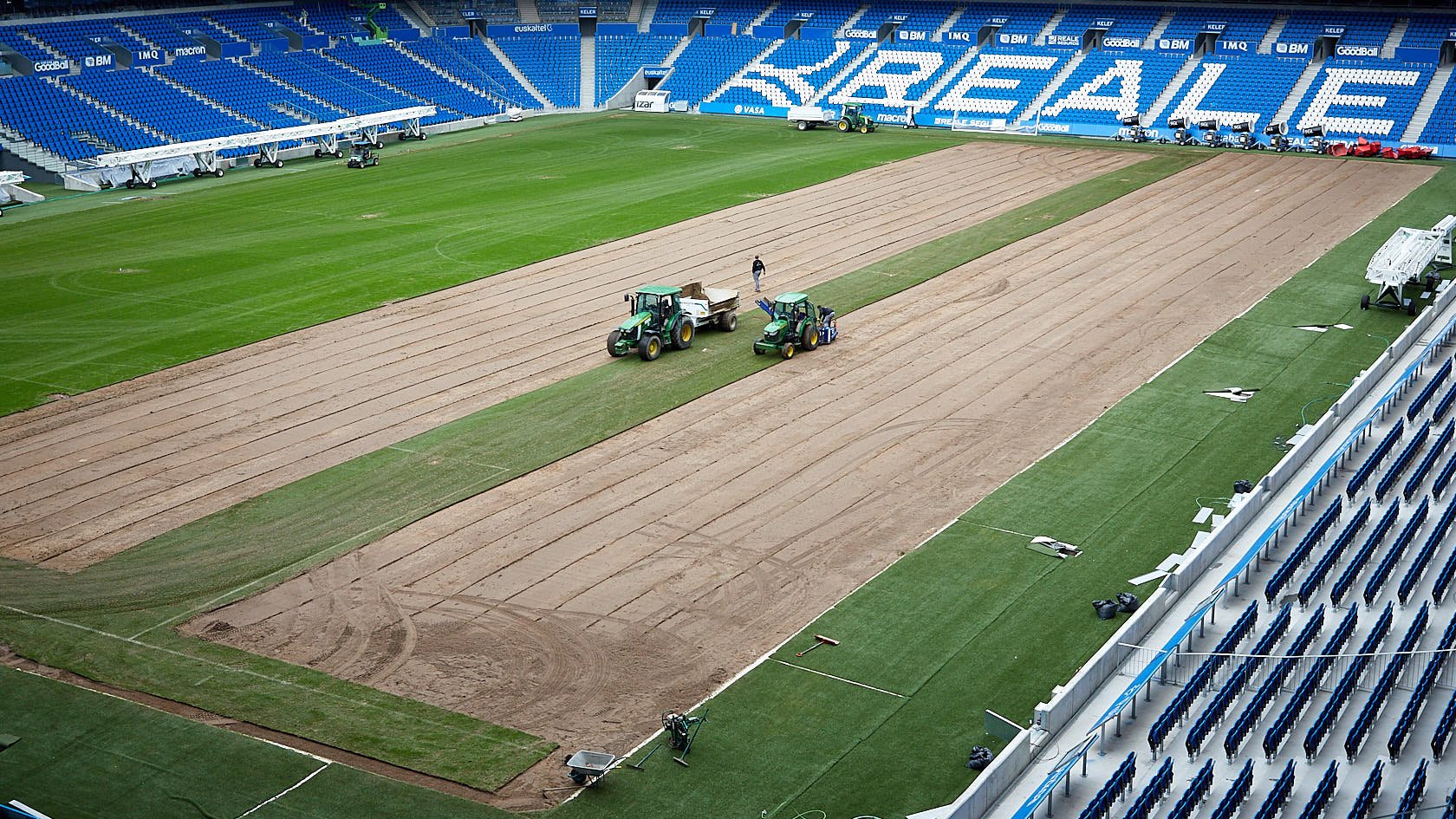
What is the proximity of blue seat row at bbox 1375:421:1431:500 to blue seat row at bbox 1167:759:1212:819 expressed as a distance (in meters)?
10.3

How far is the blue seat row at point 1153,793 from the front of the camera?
15716 millimetres

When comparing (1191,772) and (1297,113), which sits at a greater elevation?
(1297,113)

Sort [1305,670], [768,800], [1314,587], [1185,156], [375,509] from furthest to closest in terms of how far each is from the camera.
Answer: [1185,156] → [375,509] → [1314,587] → [1305,670] → [768,800]

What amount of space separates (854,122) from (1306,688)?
5990 cm

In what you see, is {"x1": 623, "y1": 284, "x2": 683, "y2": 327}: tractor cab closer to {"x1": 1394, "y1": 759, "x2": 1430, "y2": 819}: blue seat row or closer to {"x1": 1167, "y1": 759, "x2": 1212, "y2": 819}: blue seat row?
{"x1": 1167, "y1": 759, "x2": 1212, "y2": 819}: blue seat row

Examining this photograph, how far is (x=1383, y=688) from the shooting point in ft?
59.2

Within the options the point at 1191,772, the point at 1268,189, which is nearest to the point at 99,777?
the point at 1191,772

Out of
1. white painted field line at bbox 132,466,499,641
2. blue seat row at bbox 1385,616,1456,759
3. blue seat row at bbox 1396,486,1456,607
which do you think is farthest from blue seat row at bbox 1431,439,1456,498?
white painted field line at bbox 132,466,499,641

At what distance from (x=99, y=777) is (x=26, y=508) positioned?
1014 centimetres

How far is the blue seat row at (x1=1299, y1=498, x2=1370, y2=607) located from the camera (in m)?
20.6

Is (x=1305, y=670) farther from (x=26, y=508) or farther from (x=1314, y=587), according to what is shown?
→ (x=26, y=508)

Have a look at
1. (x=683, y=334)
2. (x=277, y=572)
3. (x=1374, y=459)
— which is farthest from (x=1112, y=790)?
(x=683, y=334)

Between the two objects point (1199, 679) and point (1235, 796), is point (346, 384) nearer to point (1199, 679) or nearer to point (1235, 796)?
point (1199, 679)

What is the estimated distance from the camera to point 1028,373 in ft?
106
